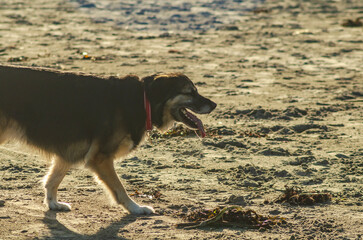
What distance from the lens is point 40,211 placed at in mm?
6188

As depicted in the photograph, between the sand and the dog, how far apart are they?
39 cm

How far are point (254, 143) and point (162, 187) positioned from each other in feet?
6.49

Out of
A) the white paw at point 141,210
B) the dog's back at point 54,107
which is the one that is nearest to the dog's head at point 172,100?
the dog's back at point 54,107

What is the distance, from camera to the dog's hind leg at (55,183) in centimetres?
628

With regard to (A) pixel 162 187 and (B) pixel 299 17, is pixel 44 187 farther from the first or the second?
(B) pixel 299 17

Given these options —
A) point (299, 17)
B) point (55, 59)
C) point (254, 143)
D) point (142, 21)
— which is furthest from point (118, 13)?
point (254, 143)

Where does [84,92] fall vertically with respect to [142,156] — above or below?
above

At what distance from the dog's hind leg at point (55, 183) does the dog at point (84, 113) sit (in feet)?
0.04

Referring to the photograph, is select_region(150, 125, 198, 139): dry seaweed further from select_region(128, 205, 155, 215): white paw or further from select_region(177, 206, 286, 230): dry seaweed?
select_region(177, 206, 286, 230): dry seaweed

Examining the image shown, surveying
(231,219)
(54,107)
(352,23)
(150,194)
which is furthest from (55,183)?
(352,23)

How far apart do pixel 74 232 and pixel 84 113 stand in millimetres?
1100

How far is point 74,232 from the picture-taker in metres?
5.61

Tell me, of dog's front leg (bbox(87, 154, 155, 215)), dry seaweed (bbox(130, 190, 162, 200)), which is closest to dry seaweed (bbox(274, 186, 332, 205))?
dry seaweed (bbox(130, 190, 162, 200))

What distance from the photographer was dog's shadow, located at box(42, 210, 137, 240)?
18.0 ft
